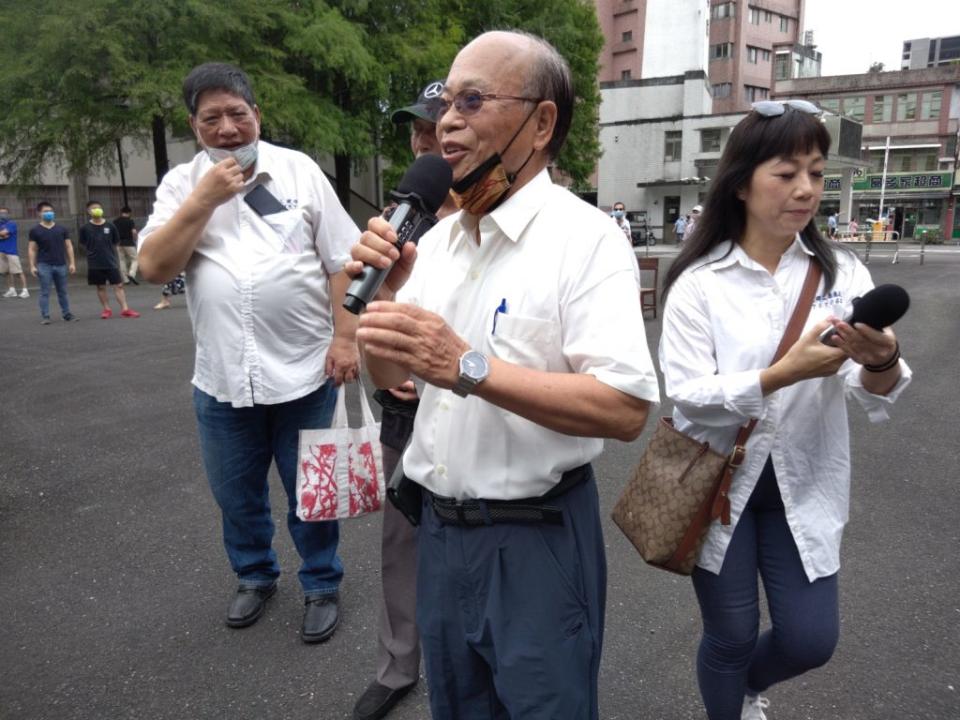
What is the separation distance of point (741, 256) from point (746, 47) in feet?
200

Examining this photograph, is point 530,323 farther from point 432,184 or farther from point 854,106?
A: point 854,106

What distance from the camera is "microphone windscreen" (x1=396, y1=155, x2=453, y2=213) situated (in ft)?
5.27

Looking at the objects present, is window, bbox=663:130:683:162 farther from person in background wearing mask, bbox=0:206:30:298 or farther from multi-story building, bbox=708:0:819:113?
person in background wearing mask, bbox=0:206:30:298

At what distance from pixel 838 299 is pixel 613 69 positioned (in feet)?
197

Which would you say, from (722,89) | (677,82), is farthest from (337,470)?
(722,89)

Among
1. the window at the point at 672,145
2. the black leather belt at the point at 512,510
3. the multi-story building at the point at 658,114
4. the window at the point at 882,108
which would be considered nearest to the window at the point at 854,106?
the window at the point at 882,108

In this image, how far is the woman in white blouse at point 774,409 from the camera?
2.06 meters

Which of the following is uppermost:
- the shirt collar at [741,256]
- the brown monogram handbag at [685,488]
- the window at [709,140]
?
the window at [709,140]

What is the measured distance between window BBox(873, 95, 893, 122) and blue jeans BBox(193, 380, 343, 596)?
60018mm

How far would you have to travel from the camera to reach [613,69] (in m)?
57.0

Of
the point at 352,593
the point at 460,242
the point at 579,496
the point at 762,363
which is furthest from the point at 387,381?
the point at 352,593

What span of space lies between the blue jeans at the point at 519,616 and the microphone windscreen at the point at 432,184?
72 centimetres

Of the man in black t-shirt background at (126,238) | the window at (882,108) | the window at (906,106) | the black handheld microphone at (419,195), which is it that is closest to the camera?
the black handheld microphone at (419,195)

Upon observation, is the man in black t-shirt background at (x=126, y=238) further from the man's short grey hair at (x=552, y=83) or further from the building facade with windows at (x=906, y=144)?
the building facade with windows at (x=906, y=144)
